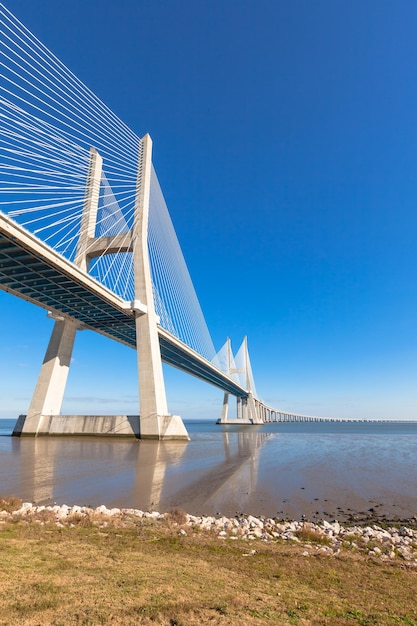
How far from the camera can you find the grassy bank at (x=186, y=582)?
3.71 meters

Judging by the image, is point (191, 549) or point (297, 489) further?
point (297, 489)

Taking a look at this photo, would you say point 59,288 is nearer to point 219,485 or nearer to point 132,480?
point 132,480

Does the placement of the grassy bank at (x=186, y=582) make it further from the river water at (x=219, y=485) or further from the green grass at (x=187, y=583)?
the river water at (x=219, y=485)

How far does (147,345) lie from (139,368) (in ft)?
7.75

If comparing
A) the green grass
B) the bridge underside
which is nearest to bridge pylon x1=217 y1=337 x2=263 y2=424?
the bridge underside

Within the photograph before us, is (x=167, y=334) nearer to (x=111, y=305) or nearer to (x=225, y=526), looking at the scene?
(x=111, y=305)

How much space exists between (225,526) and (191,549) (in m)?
2.10

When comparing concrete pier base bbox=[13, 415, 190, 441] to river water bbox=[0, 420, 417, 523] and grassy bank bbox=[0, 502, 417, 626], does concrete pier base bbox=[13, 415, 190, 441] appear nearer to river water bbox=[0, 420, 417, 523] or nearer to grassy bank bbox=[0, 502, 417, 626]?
river water bbox=[0, 420, 417, 523]

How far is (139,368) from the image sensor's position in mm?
35250

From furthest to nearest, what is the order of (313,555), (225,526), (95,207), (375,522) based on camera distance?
1. (95,207)
2. (375,522)
3. (225,526)
4. (313,555)

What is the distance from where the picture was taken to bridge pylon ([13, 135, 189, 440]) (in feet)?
112

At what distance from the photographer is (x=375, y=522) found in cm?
940

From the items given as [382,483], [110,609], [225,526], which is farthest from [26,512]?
[382,483]

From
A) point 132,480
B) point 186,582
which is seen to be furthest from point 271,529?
point 132,480
